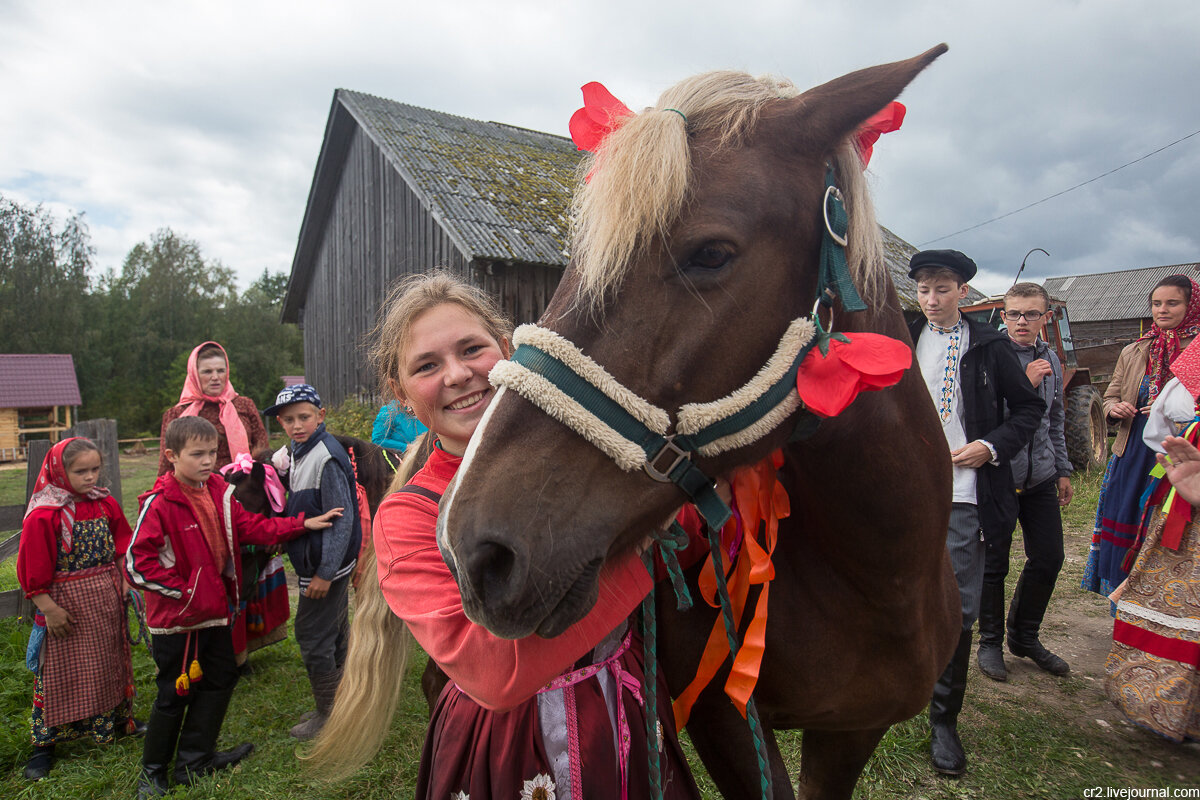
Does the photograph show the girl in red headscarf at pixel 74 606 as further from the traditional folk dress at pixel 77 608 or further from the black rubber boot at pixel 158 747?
the black rubber boot at pixel 158 747

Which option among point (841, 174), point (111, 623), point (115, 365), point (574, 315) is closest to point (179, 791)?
point (111, 623)

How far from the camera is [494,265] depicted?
350 inches

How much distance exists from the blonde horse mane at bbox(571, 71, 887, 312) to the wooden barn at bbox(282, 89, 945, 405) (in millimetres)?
7253

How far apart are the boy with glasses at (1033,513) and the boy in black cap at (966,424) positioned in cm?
70

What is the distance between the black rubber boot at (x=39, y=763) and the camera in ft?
10.4

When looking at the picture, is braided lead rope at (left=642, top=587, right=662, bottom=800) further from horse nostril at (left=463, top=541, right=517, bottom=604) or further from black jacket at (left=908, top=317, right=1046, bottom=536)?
black jacket at (left=908, top=317, right=1046, bottom=536)

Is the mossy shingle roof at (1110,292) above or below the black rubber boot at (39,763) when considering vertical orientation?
above

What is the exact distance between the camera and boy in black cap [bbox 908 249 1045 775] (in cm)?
285

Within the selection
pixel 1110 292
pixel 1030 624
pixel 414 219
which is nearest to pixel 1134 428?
pixel 1030 624

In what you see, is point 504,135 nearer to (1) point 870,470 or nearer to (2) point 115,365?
(1) point 870,470

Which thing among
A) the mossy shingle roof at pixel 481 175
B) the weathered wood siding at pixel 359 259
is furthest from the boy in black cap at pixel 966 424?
the weathered wood siding at pixel 359 259

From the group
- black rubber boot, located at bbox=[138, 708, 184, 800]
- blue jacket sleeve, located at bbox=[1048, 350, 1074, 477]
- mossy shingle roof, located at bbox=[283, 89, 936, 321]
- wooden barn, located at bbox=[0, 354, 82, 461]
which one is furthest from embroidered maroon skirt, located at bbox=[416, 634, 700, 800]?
wooden barn, located at bbox=[0, 354, 82, 461]

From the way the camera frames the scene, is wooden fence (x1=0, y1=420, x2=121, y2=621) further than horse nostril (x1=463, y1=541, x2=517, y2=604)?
Yes

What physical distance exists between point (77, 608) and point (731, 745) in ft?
11.9
